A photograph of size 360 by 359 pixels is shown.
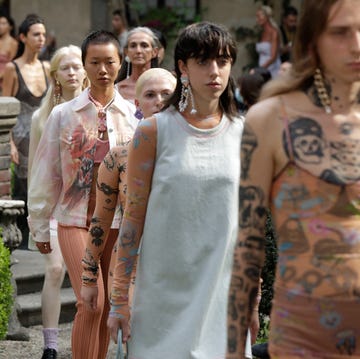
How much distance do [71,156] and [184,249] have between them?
2.15m

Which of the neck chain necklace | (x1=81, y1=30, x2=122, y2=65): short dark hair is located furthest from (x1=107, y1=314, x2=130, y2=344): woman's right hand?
(x1=81, y1=30, x2=122, y2=65): short dark hair

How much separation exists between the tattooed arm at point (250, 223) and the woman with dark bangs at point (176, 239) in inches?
61.7

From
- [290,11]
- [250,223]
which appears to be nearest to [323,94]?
[250,223]

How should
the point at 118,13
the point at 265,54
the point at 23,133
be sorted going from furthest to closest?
the point at 118,13 < the point at 265,54 < the point at 23,133

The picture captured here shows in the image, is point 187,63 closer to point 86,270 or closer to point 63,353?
point 86,270

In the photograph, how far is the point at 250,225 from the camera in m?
4.22

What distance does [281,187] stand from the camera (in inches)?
163

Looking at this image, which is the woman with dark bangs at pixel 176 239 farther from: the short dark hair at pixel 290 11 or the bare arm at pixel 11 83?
the short dark hair at pixel 290 11

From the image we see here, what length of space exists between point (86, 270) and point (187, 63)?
1.24 m

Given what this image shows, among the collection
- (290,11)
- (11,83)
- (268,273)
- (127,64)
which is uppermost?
(290,11)

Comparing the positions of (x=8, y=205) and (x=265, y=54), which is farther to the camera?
(x=265, y=54)

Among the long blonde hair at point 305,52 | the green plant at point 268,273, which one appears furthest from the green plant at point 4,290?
the long blonde hair at point 305,52

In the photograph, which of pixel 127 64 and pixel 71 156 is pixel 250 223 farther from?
pixel 127 64

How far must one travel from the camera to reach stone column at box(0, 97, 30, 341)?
952cm
